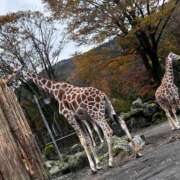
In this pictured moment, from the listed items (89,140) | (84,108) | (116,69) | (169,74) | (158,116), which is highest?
(116,69)

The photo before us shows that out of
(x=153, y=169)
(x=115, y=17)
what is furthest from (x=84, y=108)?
(x=115, y=17)

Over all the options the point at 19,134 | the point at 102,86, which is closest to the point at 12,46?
the point at 102,86

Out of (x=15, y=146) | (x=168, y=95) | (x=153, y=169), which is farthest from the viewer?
(x=168, y=95)

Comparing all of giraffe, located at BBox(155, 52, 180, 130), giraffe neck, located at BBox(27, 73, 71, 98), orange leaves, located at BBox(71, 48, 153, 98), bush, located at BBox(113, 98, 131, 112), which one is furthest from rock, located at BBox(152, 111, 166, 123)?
giraffe neck, located at BBox(27, 73, 71, 98)

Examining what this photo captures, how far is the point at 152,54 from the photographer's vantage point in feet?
85.9

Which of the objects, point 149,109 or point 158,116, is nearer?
point 158,116

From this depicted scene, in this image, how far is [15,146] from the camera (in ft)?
12.6

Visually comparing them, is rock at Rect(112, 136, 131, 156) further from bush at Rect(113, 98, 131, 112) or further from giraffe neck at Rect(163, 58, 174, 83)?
bush at Rect(113, 98, 131, 112)

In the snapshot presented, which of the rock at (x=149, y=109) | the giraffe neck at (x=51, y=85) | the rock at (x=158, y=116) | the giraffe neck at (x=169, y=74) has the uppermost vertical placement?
the giraffe neck at (x=51, y=85)

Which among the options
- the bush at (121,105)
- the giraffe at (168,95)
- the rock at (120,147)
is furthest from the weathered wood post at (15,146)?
the bush at (121,105)

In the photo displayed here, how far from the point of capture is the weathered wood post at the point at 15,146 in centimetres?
373

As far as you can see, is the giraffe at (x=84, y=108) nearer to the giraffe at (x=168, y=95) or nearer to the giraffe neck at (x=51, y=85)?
the giraffe neck at (x=51, y=85)

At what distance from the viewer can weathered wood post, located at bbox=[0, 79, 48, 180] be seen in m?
3.73

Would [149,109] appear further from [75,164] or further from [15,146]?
[15,146]
